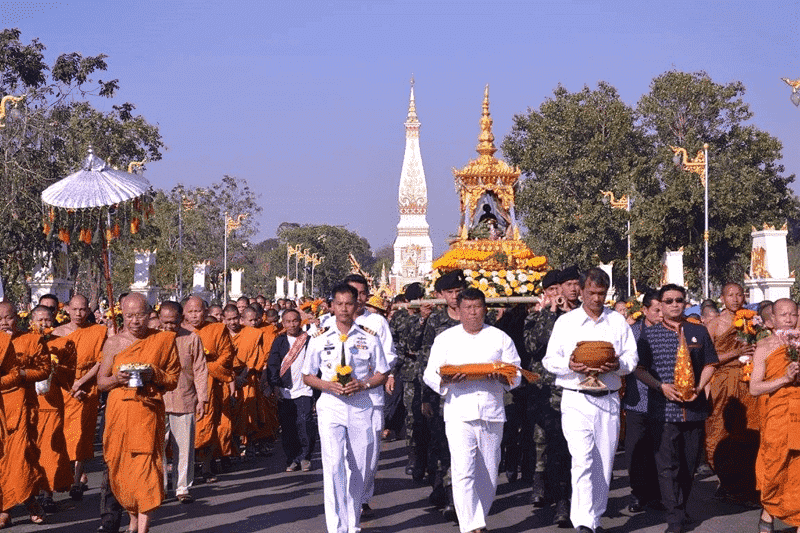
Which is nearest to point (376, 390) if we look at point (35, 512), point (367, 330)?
point (367, 330)

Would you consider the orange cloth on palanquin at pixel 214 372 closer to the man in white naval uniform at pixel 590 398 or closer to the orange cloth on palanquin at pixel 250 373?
the orange cloth on palanquin at pixel 250 373

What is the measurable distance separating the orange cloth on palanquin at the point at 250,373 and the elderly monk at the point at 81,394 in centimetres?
332

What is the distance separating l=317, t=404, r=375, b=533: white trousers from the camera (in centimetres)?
972

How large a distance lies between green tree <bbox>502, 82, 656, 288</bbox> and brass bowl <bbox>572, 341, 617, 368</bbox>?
149 feet

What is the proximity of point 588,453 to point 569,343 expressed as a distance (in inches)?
33.4

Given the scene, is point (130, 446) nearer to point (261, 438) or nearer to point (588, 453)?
point (588, 453)

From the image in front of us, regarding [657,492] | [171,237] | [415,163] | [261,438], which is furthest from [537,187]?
[415,163]

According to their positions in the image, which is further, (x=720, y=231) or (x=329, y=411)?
(x=720, y=231)

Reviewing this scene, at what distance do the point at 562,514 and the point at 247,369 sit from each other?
634 cm

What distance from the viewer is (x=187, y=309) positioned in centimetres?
1379

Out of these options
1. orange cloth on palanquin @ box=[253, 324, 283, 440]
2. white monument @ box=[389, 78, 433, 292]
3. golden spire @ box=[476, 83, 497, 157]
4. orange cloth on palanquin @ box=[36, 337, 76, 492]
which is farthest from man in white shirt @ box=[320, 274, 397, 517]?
white monument @ box=[389, 78, 433, 292]

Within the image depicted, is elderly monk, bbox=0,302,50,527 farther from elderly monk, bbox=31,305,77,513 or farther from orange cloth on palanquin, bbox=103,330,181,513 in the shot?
orange cloth on palanquin, bbox=103,330,181,513

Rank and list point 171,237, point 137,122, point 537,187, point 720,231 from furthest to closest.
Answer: point 171,237, point 537,187, point 720,231, point 137,122

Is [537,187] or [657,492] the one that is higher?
[537,187]
